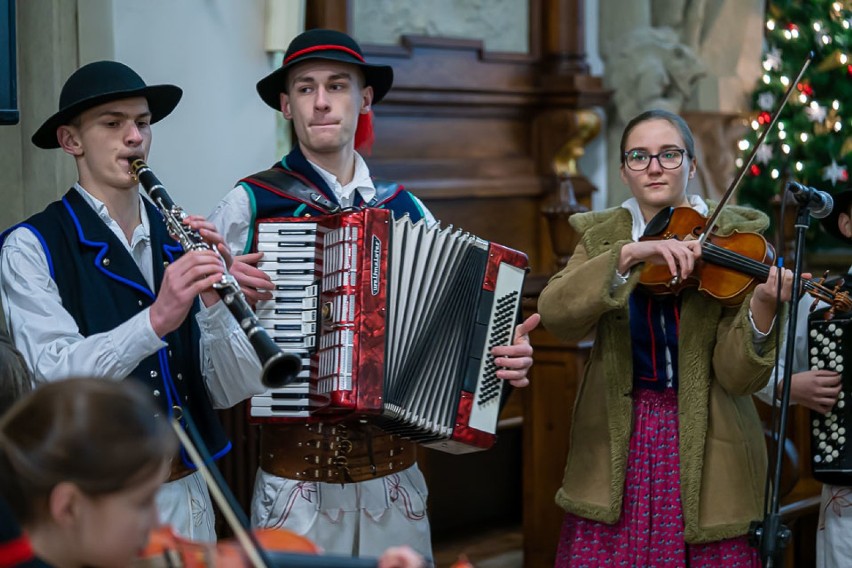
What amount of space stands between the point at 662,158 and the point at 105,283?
139 cm

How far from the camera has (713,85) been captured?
6.64 m

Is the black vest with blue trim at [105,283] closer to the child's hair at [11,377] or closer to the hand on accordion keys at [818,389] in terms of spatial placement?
the child's hair at [11,377]

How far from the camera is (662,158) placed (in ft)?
9.74

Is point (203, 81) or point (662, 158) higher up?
point (203, 81)

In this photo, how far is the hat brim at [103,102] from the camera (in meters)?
2.49

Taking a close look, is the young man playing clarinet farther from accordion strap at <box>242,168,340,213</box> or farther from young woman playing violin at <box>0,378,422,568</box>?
young woman playing violin at <box>0,378,422,568</box>

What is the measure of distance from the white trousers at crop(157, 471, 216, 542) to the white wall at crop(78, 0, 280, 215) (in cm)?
168

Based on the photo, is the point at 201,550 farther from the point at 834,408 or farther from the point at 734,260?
the point at 834,408

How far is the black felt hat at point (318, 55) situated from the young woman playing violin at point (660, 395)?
2.23ft

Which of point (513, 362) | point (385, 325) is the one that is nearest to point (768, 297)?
point (513, 362)

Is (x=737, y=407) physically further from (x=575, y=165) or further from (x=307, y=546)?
(x=575, y=165)

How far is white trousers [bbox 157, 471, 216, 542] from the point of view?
2.46 metres

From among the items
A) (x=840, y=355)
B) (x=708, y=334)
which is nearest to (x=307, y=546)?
(x=708, y=334)

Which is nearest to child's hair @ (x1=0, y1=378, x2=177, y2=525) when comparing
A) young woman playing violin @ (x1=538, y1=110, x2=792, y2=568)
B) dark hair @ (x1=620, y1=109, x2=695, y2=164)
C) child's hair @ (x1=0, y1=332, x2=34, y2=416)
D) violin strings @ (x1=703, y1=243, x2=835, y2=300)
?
child's hair @ (x1=0, y1=332, x2=34, y2=416)
